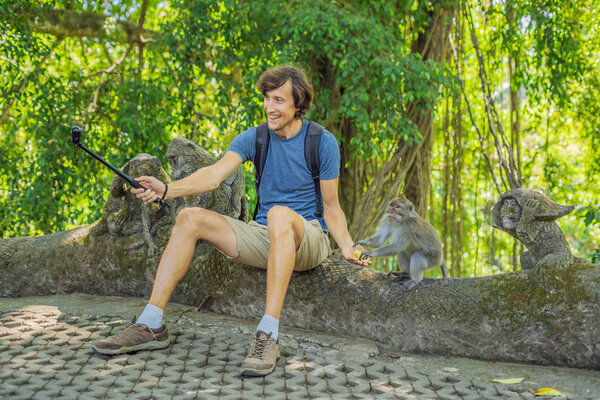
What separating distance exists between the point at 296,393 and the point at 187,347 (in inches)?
30.0

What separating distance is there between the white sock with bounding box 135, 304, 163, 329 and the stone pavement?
14 cm

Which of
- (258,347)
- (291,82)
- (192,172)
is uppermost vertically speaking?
(291,82)

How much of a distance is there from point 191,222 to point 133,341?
2.05 ft

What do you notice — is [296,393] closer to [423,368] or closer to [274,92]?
[423,368]

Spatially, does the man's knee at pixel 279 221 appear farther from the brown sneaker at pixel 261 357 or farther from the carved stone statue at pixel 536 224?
the carved stone statue at pixel 536 224

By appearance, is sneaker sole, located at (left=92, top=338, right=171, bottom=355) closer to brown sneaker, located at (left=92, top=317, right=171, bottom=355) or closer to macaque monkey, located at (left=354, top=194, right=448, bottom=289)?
brown sneaker, located at (left=92, top=317, right=171, bottom=355)

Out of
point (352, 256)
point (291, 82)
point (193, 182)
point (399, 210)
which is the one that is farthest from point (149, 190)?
point (399, 210)

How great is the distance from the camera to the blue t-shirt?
3.48 m

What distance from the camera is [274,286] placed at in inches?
118

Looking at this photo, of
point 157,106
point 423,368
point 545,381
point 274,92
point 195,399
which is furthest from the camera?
point 157,106

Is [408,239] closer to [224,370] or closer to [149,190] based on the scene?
[224,370]

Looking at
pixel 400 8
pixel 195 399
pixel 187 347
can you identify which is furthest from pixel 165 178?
pixel 400 8

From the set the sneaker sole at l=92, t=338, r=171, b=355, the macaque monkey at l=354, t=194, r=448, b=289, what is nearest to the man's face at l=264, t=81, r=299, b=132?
the macaque monkey at l=354, t=194, r=448, b=289

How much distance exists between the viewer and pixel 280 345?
129 inches
